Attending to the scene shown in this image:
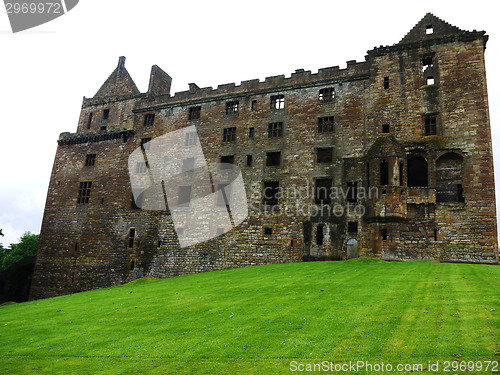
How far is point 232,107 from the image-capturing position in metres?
33.6

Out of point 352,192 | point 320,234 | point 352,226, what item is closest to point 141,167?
point 320,234

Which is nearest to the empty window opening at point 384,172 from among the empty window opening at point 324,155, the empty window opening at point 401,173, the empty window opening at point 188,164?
the empty window opening at point 401,173

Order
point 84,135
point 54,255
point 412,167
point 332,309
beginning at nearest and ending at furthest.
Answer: point 332,309, point 412,167, point 54,255, point 84,135

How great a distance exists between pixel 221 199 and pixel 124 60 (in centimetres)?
2174

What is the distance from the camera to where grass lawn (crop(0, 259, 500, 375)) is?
22.5 feet

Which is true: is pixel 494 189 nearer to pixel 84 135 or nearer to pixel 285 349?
pixel 285 349

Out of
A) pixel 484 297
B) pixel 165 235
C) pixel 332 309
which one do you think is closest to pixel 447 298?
pixel 484 297

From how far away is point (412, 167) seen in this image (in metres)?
25.8

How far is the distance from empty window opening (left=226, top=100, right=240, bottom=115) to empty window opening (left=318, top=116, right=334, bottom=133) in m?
7.87

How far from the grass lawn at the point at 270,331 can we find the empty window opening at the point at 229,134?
64.6 feet

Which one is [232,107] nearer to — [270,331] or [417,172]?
[417,172]

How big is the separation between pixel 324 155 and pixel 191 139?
12688mm

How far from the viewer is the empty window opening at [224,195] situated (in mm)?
30922

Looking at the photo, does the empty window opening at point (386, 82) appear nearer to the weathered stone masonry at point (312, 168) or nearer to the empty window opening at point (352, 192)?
the weathered stone masonry at point (312, 168)
